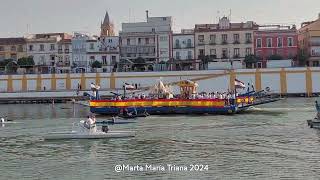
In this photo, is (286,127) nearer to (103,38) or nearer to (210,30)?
(210,30)

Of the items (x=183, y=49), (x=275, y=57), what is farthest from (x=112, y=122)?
(x=183, y=49)

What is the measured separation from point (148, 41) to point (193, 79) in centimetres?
1571

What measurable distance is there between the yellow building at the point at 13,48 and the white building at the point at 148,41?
21.0 metres

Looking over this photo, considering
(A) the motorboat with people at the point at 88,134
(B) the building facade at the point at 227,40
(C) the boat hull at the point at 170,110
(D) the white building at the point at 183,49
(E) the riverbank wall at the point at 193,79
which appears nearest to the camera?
(A) the motorboat with people at the point at 88,134

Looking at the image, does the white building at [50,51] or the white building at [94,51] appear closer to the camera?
the white building at [94,51]

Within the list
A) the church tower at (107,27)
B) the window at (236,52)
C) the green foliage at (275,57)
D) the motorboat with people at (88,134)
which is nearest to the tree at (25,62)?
the church tower at (107,27)

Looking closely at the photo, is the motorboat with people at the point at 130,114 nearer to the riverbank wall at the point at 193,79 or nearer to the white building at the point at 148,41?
the riverbank wall at the point at 193,79

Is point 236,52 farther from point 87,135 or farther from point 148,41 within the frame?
point 87,135

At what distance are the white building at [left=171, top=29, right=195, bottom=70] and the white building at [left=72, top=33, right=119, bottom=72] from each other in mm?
11205

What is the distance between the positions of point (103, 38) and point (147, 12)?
404 inches

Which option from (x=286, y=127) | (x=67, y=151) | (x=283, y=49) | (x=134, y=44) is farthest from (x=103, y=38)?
(x=67, y=151)

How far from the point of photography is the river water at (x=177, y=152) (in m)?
26.0

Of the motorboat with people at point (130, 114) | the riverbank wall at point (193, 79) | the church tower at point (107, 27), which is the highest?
the church tower at point (107, 27)

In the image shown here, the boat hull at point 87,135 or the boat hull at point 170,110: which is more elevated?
the boat hull at point 170,110
